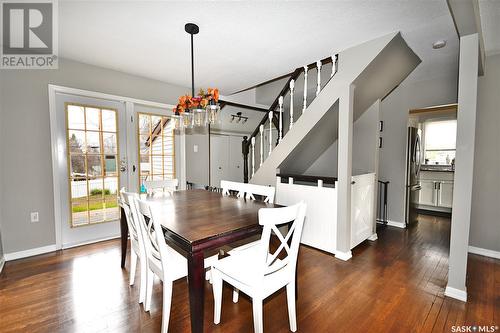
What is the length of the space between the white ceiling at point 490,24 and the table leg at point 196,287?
3.00 m

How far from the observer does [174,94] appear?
13.0ft

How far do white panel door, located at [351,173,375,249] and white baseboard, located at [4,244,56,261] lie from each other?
12.8 feet

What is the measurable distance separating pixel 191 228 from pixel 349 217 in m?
2.01

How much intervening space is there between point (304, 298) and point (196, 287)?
3.68ft

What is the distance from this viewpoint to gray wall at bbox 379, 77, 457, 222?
370 cm

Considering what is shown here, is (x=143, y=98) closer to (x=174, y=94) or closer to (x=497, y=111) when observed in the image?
(x=174, y=94)

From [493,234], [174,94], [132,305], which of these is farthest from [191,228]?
[493,234]

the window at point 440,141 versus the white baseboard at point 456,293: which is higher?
the window at point 440,141

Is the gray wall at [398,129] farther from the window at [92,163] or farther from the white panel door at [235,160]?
the window at [92,163]

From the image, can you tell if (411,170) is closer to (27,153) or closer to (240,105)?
(240,105)

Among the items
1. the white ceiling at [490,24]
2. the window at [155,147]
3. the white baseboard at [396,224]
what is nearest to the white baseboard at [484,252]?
the white baseboard at [396,224]

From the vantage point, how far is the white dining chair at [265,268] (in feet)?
4.49

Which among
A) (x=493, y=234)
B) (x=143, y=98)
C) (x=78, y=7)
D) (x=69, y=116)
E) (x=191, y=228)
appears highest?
(x=78, y=7)

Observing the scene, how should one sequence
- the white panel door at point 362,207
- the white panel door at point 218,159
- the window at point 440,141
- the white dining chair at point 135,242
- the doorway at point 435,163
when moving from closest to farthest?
1. the white dining chair at point 135,242
2. the white panel door at point 362,207
3. the doorway at point 435,163
4. the white panel door at point 218,159
5. the window at point 440,141
